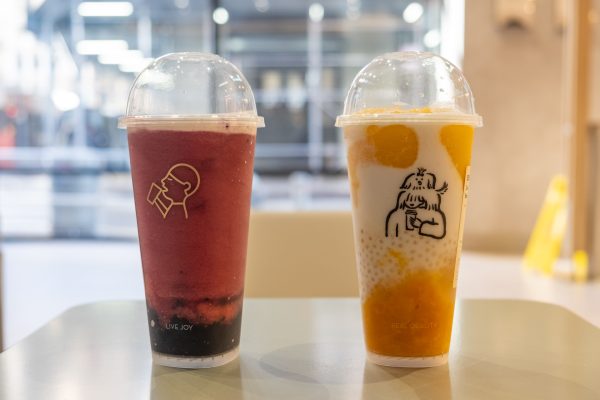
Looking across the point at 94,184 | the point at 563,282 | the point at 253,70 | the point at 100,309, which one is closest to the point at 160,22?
the point at 253,70

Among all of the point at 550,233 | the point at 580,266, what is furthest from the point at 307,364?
the point at 550,233

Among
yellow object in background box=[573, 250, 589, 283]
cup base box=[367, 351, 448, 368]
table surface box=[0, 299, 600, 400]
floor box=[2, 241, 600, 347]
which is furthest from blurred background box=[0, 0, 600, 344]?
cup base box=[367, 351, 448, 368]

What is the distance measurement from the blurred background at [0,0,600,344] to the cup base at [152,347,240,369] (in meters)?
4.87

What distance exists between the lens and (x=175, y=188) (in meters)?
0.82

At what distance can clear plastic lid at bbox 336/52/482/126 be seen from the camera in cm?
91

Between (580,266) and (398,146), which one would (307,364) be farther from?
(580,266)

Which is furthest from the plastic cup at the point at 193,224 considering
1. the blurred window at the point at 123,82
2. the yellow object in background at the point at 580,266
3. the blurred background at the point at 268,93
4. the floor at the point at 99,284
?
the blurred window at the point at 123,82

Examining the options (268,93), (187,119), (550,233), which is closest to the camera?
(187,119)

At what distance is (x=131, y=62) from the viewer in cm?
726

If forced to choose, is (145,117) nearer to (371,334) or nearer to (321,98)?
(371,334)

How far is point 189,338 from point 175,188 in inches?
7.1

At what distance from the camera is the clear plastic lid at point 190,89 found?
89 centimetres

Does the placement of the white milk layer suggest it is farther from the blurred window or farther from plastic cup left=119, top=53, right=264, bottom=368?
the blurred window

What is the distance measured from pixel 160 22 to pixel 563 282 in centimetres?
480
